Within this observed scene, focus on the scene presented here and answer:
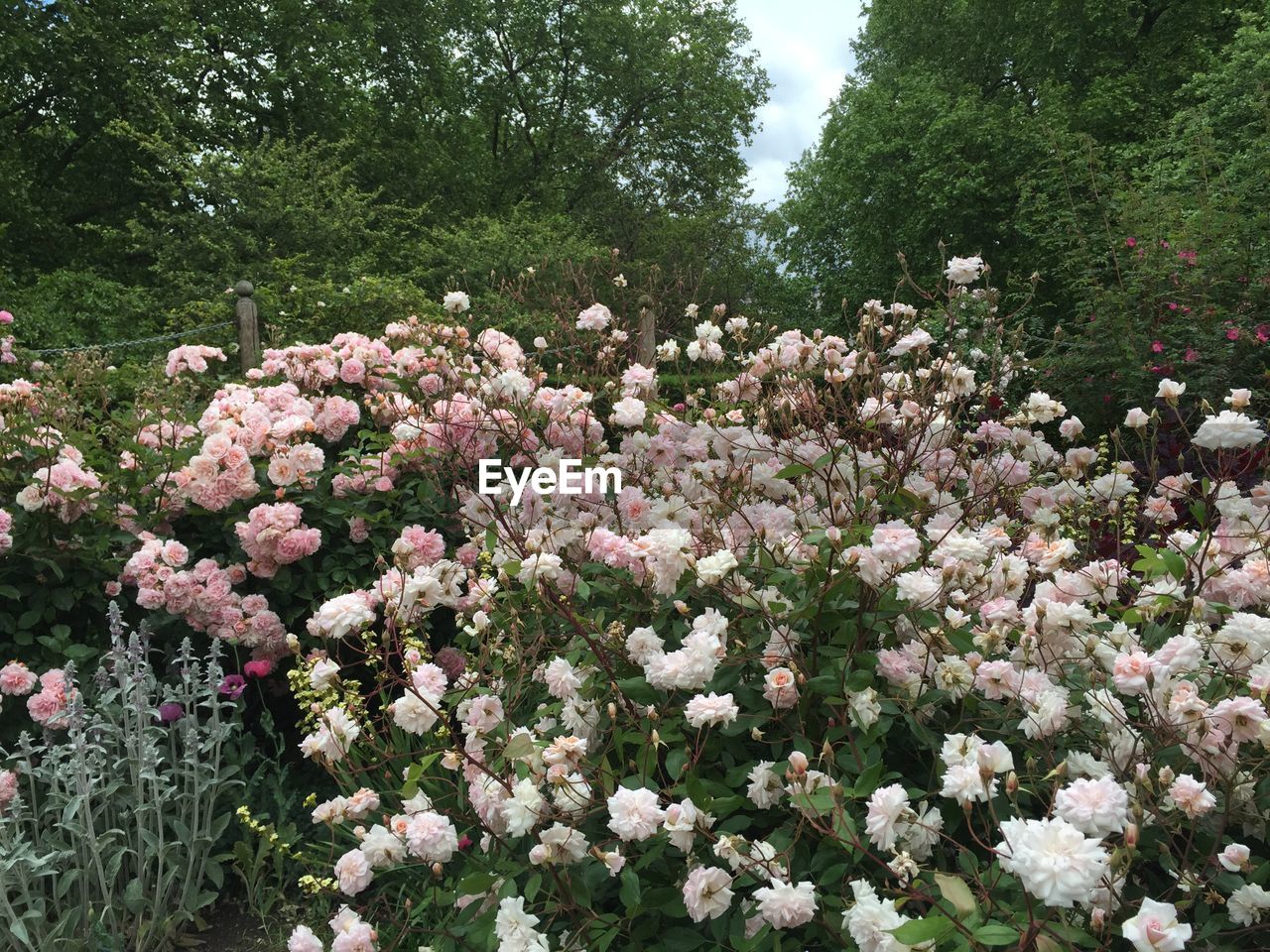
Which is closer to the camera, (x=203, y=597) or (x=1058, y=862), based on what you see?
(x=1058, y=862)

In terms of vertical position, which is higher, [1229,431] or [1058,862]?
[1229,431]

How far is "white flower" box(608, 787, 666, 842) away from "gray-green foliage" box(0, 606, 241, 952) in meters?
1.62

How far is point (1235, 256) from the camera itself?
259 inches

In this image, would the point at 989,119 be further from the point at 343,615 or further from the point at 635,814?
the point at 635,814

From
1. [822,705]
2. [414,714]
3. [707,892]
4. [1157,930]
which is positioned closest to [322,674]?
[414,714]

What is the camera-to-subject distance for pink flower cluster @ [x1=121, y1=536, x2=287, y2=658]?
294cm

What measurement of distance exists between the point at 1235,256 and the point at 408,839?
24.2ft

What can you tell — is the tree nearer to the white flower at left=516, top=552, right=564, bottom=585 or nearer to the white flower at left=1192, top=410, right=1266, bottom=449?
the white flower at left=1192, top=410, right=1266, bottom=449

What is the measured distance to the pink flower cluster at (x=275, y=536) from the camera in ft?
10.0

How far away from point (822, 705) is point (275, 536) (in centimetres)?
212

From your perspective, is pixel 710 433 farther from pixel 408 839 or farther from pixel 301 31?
pixel 301 31

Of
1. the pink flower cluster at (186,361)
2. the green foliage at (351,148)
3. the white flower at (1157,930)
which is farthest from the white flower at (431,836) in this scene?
the green foliage at (351,148)

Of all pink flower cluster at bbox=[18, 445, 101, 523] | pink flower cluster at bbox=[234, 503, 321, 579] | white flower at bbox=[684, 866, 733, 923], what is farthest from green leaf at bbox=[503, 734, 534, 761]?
pink flower cluster at bbox=[18, 445, 101, 523]

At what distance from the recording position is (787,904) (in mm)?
1354
